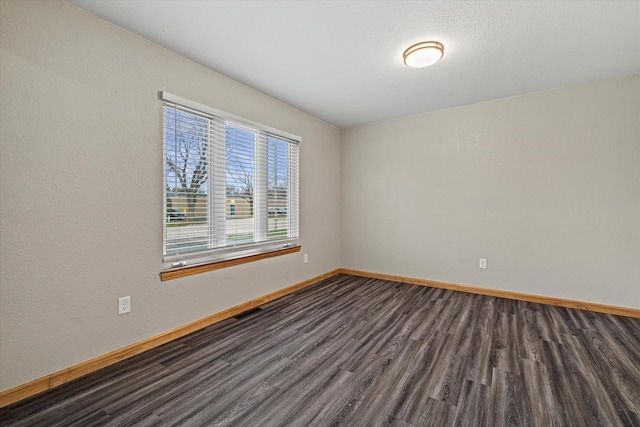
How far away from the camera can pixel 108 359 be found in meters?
1.96

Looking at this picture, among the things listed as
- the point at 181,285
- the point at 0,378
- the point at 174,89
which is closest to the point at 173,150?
the point at 174,89

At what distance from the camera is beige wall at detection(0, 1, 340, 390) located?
63.4 inches

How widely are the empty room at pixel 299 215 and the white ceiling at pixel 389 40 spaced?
0.02m

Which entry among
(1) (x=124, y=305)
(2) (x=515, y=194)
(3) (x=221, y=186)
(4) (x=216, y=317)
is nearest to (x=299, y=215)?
(3) (x=221, y=186)

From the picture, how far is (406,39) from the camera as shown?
2160 mm

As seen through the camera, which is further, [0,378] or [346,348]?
[346,348]

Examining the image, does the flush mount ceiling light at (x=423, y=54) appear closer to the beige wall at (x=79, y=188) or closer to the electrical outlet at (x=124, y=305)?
the beige wall at (x=79, y=188)

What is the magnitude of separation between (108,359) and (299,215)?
2.41 meters

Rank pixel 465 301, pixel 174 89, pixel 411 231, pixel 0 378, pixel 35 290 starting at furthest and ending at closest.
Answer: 1. pixel 411 231
2. pixel 465 301
3. pixel 174 89
4. pixel 35 290
5. pixel 0 378

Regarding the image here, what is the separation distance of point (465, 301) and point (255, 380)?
258 cm

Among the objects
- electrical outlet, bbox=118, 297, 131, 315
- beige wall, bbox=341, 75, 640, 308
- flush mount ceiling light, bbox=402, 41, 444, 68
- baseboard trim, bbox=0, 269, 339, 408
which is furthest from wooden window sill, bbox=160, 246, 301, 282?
flush mount ceiling light, bbox=402, 41, 444, 68

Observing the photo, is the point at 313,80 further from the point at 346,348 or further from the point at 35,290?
the point at 35,290

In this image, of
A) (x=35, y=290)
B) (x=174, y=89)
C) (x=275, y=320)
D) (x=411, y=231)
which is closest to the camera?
(x=35, y=290)

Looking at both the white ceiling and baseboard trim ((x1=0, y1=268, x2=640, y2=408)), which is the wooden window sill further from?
the white ceiling
